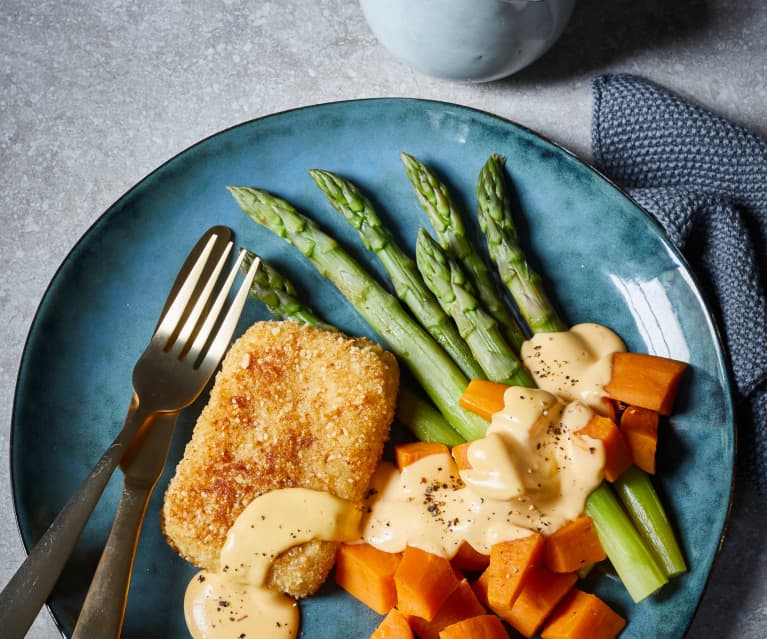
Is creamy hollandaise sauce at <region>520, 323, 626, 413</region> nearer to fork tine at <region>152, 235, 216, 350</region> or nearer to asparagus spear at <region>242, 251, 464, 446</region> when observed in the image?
asparagus spear at <region>242, 251, 464, 446</region>

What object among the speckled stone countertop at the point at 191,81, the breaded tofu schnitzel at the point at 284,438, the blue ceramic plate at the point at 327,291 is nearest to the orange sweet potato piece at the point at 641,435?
the blue ceramic plate at the point at 327,291

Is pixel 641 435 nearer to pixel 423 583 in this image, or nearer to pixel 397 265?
pixel 423 583

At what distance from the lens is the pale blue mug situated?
2621 mm

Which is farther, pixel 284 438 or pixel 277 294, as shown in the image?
pixel 277 294

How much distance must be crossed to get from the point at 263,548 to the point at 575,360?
1.27 metres

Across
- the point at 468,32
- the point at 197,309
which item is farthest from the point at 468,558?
the point at 468,32

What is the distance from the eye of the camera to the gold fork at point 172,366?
2754mm

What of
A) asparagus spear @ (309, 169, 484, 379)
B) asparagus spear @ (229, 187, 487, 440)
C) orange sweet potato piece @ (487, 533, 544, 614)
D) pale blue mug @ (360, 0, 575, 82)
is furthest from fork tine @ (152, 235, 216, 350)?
orange sweet potato piece @ (487, 533, 544, 614)

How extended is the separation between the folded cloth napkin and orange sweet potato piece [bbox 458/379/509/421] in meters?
0.88

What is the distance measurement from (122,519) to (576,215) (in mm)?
1996

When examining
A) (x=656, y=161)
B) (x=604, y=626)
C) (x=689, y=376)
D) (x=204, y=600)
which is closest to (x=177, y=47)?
(x=656, y=161)

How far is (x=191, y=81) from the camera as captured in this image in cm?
343

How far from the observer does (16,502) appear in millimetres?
2957

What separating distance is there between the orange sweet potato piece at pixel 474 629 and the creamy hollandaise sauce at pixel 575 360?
811 millimetres
